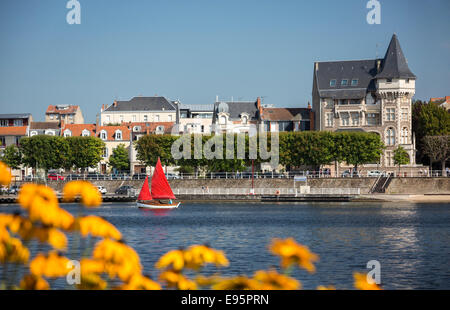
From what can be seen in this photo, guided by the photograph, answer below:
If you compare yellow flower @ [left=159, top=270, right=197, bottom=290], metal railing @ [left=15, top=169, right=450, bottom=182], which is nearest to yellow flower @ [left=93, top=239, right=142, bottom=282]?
yellow flower @ [left=159, top=270, right=197, bottom=290]

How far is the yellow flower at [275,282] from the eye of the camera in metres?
5.93

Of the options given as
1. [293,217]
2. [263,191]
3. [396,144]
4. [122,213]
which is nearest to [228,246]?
[293,217]

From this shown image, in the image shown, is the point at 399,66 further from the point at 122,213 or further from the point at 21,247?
the point at 21,247

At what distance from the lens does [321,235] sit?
159ft

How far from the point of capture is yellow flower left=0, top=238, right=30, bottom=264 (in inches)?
232

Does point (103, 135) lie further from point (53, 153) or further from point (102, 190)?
point (102, 190)

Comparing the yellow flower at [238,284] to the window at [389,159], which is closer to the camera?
the yellow flower at [238,284]

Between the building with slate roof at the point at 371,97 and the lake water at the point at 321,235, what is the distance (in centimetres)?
2542

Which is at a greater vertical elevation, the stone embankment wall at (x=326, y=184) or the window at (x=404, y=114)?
the window at (x=404, y=114)

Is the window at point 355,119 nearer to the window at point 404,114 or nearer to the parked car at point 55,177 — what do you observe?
the window at point 404,114

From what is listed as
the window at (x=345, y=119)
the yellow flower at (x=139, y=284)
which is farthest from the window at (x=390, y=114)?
the yellow flower at (x=139, y=284)

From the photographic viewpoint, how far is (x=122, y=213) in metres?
72.1
